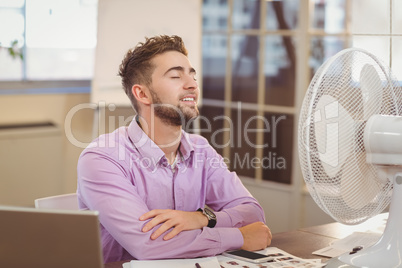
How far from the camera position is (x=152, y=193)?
1.91m

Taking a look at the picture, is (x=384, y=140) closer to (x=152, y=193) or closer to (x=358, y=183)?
(x=358, y=183)

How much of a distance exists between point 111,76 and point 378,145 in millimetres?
2511

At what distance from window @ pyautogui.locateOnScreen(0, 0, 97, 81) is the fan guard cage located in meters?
2.89

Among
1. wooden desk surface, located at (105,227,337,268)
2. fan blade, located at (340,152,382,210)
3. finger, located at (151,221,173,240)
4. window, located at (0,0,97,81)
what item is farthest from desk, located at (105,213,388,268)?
window, located at (0,0,97,81)

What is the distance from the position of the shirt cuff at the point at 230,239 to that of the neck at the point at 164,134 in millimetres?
367

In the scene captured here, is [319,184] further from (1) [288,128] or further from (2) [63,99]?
(2) [63,99]

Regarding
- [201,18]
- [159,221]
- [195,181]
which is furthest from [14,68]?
[159,221]

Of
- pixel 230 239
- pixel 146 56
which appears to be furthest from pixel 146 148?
pixel 230 239

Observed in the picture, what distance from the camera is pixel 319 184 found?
1.42 metres

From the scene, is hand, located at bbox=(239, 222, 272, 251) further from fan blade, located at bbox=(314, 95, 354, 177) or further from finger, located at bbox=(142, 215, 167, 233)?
fan blade, located at bbox=(314, 95, 354, 177)

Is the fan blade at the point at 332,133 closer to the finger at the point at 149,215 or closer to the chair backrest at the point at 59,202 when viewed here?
the finger at the point at 149,215

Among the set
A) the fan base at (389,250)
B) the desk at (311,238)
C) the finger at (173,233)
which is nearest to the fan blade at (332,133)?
the fan base at (389,250)

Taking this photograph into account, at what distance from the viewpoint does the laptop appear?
114 centimetres

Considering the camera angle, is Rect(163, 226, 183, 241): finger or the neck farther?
the neck
